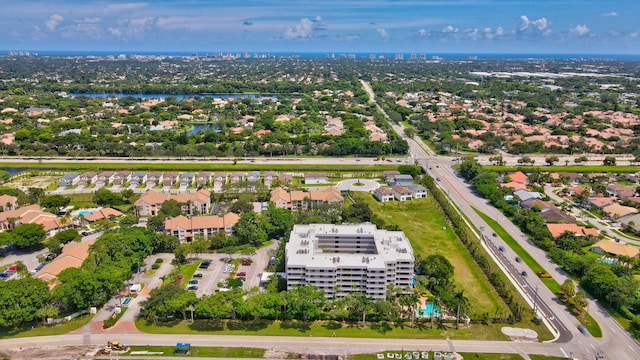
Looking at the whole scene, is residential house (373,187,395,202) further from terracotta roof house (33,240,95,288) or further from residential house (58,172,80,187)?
residential house (58,172,80,187)

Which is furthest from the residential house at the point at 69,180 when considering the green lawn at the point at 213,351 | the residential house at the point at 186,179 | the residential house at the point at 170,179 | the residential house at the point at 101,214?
the green lawn at the point at 213,351

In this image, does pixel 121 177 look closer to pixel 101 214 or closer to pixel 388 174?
pixel 101 214

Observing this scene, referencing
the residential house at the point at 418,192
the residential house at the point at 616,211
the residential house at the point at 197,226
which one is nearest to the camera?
the residential house at the point at 197,226

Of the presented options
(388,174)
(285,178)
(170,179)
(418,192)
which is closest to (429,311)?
(418,192)

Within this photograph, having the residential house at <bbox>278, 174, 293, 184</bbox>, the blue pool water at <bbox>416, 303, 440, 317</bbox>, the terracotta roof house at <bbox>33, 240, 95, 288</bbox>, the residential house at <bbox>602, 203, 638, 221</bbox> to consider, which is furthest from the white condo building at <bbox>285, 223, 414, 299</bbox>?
the residential house at <bbox>602, 203, 638, 221</bbox>

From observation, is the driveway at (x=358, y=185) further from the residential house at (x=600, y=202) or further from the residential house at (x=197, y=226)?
the residential house at (x=600, y=202)

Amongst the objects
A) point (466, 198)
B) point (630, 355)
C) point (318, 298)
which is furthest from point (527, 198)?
point (318, 298)
